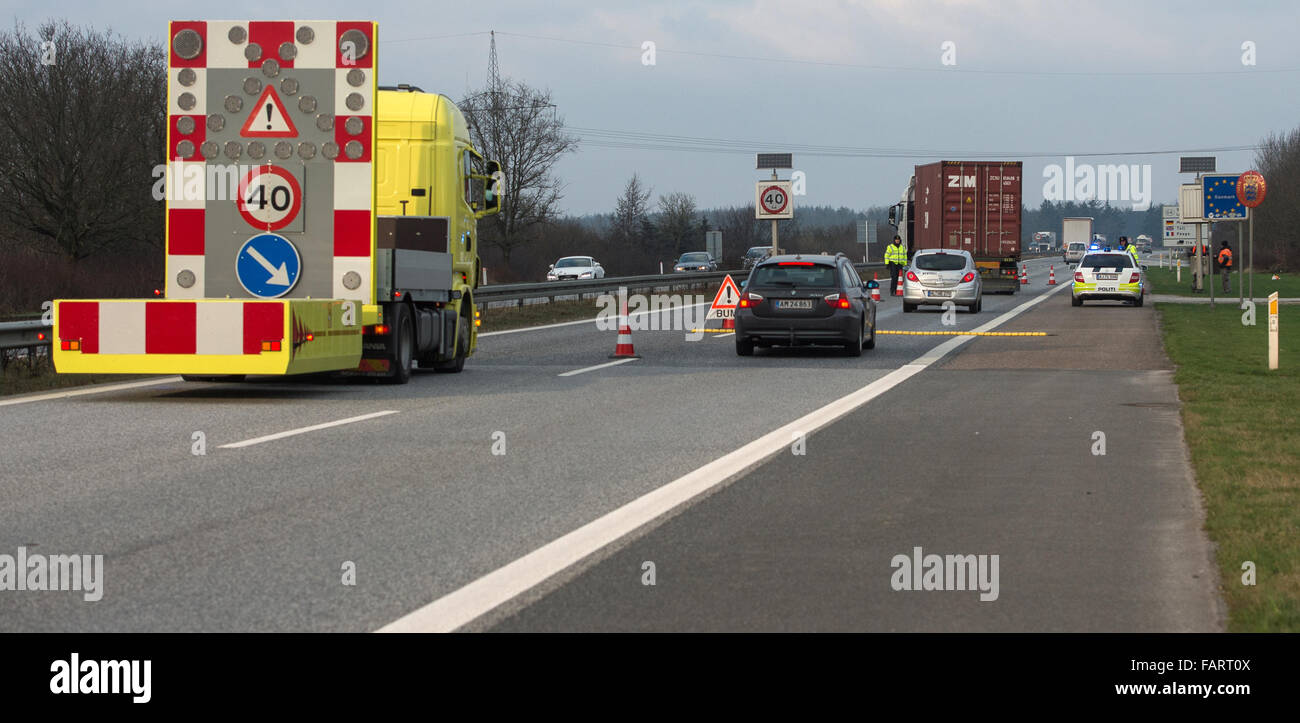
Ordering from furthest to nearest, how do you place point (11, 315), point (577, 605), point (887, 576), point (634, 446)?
point (11, 315) < point (634, 446) < point (887, 576) < point (577, 605)

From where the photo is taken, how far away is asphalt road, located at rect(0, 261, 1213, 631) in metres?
6.16

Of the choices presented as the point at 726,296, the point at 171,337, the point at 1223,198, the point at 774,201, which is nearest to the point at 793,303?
the point at 726,296

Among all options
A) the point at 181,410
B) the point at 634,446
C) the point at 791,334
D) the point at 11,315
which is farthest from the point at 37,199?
the point at 634,446

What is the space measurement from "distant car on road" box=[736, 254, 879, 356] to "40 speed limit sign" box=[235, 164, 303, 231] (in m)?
7.83

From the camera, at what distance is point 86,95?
41.8 meters

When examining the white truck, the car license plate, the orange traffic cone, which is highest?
the white truck

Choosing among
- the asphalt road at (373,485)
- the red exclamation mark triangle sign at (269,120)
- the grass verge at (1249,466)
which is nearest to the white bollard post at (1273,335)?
the grass verge at (1249,466)

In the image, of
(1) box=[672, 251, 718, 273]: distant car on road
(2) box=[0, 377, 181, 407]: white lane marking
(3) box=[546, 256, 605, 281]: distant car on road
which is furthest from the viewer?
(1) box=[672, 251, 718, 273]: distant car on road

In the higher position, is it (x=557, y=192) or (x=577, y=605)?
(x=557, y=192)

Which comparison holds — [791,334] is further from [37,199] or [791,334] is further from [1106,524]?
[37,199]

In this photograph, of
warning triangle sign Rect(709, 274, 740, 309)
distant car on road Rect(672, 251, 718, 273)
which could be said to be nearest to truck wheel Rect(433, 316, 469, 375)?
warning triangle sign Rect(709, 274, 740, 309)

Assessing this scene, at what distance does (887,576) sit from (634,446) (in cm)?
479

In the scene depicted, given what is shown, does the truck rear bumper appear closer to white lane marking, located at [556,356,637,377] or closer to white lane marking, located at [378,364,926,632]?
white lane marking, located at [378,364,926,632]

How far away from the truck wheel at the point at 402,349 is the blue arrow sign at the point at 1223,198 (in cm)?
2305
